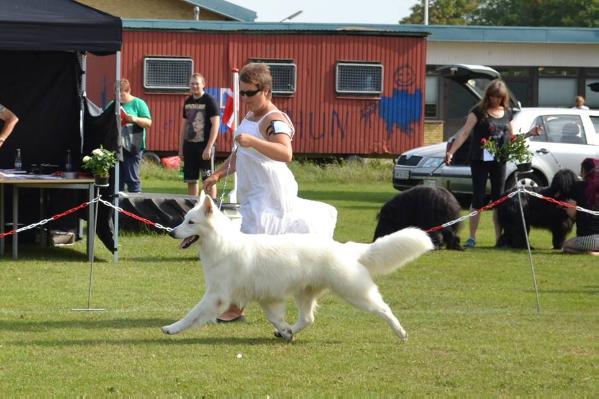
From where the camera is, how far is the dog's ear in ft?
26.1

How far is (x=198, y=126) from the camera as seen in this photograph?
616 inches

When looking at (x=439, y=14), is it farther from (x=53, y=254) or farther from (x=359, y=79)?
(x=53, y=254)

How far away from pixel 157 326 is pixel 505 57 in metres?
30.9

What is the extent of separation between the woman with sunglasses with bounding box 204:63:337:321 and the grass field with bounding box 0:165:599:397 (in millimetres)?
798

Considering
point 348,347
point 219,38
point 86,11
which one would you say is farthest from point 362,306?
point 219,38

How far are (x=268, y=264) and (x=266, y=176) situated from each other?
697 millimetres

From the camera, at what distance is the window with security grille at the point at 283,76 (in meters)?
29.6

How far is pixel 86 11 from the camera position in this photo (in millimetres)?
12266

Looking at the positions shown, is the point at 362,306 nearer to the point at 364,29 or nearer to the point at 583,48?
the point at 364,29

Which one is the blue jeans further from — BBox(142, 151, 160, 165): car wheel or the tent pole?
BBox(142, 151, 160, 165): car wheel

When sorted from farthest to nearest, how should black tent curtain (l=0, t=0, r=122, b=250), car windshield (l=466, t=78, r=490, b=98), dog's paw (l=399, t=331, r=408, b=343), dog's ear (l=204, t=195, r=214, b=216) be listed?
car windshield (l=466, t=78, r=490, b=98) < black tent curtain (l=0, t=0, r=122, b=250) < dog's paw (l=399, t=331, r=408, b=343) < dog's ear (l=204, t=195, r=214, b=216)

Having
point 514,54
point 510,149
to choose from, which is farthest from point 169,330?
point 514,54

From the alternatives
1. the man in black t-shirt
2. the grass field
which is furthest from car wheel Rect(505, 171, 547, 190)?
the man in black t-shirt

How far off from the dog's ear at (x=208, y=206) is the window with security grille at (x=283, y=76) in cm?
2161
